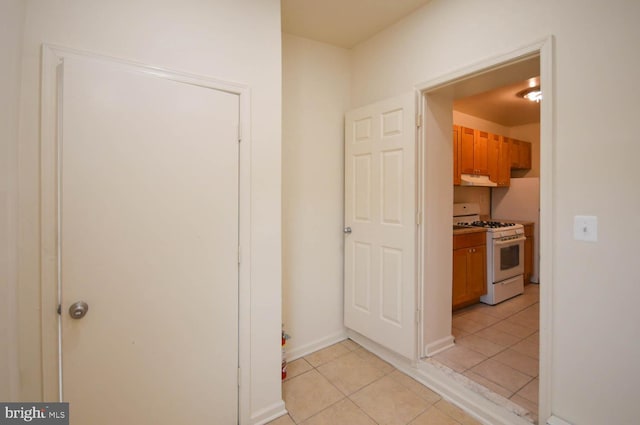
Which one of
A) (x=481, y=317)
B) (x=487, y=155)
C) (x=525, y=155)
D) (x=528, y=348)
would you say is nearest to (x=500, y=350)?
(x=528, y=348)

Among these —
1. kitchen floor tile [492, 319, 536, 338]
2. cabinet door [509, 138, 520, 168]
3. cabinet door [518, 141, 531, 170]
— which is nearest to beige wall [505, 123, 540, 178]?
cabinet door [518, 141, 531, 170]

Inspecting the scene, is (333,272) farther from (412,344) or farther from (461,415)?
(461,415)

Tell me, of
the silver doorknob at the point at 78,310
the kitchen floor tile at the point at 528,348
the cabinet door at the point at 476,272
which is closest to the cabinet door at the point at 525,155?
the cabinet door at the point at 476,272

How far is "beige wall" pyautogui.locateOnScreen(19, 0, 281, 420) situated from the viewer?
3.83 feet

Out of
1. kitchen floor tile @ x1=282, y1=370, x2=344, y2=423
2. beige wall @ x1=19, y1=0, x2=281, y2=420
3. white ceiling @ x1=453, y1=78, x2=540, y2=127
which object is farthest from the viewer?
white ceiling @ x1=453, y1=78, x2=540, y2=127

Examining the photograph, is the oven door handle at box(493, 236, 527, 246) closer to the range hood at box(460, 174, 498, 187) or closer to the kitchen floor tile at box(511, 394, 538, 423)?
the range hood at box(460, 174, 498, 187)

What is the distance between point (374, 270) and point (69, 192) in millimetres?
2026

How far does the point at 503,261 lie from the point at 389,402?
2551 millimetres

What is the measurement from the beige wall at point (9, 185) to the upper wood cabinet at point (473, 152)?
3866 millimetres

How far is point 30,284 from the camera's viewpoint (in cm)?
117

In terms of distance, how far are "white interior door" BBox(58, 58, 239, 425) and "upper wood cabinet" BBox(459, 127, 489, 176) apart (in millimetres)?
3087

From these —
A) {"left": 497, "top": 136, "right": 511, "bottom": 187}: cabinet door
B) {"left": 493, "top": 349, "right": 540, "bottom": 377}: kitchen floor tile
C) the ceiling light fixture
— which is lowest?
{"left": 493, "top": 349, "right": 540, "bottom": 377}: kitchen floor tile

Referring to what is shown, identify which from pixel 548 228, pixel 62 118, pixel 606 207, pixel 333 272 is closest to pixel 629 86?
pixel 606 207

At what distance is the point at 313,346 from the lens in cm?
250
